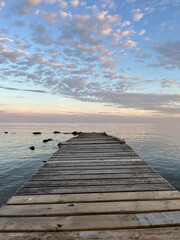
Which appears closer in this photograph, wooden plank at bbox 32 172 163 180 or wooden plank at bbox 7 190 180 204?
wooden plank at bbox 7 190 180 204

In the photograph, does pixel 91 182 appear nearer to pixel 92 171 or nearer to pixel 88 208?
pixel 92 171

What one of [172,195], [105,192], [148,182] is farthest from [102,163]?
[172,195]

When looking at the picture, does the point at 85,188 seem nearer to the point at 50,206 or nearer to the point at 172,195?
the point at 50,206

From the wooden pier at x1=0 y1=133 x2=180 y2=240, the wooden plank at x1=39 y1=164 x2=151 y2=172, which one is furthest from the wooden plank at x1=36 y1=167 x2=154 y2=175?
the wooden pier at x1=0 y1=133 x2=180 y2=240

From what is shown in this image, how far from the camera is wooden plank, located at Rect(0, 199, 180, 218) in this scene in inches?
200

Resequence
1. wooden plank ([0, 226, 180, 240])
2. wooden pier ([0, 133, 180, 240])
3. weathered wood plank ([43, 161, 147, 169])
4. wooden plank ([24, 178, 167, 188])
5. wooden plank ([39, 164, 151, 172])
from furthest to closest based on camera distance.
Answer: weathered wood plank ([43, 161, 147, 169])
wooden plank ([39, 164, 151, 172])
wooden plank ([24, 178, 167, 188])
wooden pier ([0, 133, 180, 240])
wooden plank ([0, 226, 180, 240])

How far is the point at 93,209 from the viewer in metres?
5.30

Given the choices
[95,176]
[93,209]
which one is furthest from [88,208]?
[95,176]

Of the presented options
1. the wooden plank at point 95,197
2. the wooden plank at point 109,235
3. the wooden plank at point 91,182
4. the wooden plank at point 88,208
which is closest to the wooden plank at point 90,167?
the wooden plank at point 91,182

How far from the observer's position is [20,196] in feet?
20.4

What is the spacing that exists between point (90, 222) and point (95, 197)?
1.53 metres

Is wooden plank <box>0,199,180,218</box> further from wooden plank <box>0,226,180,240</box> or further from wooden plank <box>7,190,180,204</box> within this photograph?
wooden plank <box>0,226,180,240</box>

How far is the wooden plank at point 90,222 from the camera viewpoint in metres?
4.40

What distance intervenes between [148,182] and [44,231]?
4095 millimetres
